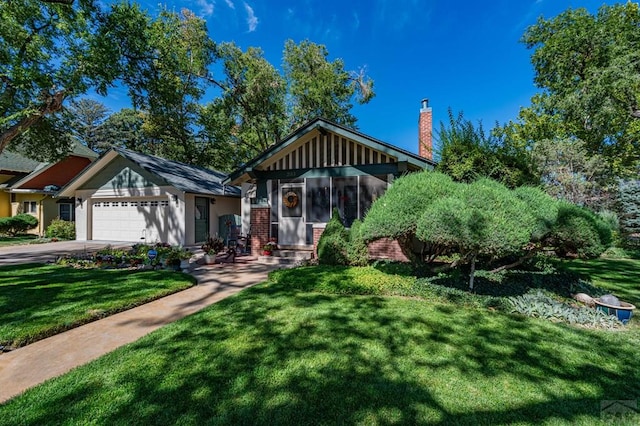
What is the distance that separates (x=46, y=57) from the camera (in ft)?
36.0

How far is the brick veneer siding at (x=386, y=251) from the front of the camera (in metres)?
8.96

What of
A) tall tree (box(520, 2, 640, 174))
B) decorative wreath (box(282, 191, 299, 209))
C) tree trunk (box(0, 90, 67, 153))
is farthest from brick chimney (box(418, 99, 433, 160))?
tree trunk (box(0, 90, 67, 153))

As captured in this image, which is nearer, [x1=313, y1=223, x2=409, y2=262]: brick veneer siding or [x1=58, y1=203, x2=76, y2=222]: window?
[x1=313, y1=223, x2=409, y2=262]: brick veneer siding

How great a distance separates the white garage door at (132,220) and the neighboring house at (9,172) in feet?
29.4

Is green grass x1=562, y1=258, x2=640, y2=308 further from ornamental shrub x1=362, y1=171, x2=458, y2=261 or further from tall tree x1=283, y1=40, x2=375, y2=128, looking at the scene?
tall tree x1=283, y1=40, x2=375, y2=128

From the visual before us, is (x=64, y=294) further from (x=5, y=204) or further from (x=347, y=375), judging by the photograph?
(x=5, y=204)

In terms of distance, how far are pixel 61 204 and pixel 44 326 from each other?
Answer: 2039cm

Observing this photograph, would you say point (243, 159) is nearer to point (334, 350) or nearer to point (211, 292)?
point (211, 292)

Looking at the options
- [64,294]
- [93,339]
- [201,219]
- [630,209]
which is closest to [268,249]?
[64,294]

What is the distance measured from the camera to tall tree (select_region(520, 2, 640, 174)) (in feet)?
51.4

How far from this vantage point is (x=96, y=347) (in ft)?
12.0

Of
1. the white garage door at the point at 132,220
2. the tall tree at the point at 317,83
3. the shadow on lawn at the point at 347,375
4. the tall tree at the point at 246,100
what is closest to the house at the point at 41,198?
the white garage door at the point at 132,220

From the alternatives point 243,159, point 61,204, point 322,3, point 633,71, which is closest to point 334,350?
point 322,3

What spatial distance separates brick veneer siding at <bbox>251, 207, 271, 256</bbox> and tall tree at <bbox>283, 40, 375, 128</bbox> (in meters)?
14.8
